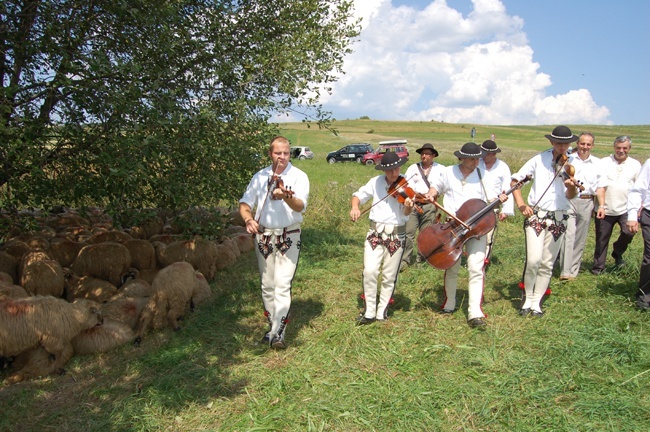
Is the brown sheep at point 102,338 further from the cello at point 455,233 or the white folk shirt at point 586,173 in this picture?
the white folk shirt at point 586,173

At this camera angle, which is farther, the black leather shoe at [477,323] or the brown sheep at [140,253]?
the brown sheep at [140,253]

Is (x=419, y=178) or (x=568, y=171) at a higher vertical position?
(x=568, y=171)

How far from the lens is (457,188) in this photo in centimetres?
560

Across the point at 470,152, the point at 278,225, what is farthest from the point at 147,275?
the point at 470,152

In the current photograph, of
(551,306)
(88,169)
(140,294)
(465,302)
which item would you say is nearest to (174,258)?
(140,294)

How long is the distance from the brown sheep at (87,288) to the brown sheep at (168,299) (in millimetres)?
1170

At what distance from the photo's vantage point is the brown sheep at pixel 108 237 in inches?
303

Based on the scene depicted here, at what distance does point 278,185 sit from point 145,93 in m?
2.66

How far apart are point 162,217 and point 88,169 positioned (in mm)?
4038

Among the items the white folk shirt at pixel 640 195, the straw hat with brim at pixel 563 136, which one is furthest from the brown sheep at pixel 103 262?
the white folk shirt at pixel 640 195

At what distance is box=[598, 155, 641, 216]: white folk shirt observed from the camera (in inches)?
290

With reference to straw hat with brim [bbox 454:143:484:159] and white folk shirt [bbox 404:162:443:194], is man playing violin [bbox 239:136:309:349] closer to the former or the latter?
white folk shirt [bbox 404:162:443:194]

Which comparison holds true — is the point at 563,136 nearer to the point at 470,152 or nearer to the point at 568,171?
the point at 568,171

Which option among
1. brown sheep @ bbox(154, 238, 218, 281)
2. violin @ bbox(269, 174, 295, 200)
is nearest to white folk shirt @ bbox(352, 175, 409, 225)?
violin @ bbox(269, 174, 295, 200)
